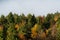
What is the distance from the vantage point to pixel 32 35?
93188 millimetres

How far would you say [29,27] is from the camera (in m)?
99.9

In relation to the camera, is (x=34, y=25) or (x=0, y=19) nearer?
(x=34, y=25)

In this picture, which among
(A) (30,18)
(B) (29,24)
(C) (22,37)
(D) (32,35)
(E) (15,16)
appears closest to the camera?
(C) (22,37)

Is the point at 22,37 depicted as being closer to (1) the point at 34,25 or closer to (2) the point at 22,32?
(2) the point at 22,32

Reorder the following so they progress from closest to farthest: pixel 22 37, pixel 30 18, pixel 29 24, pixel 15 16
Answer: pixel 22 37 < pixel 29 24 < pixel 30 18 < pixel 15 16

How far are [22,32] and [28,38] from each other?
118 inches

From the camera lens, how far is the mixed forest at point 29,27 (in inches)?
3194

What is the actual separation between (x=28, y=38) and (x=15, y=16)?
35912mm

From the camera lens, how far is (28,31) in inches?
3708

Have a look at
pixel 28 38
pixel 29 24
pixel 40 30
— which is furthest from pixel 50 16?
pixel 28 38

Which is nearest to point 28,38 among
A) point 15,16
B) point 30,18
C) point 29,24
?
point 29,24

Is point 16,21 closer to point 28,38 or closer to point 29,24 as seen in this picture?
point 29,24

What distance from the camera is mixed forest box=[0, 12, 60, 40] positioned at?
81.1 meters

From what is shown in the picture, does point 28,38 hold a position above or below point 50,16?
below
